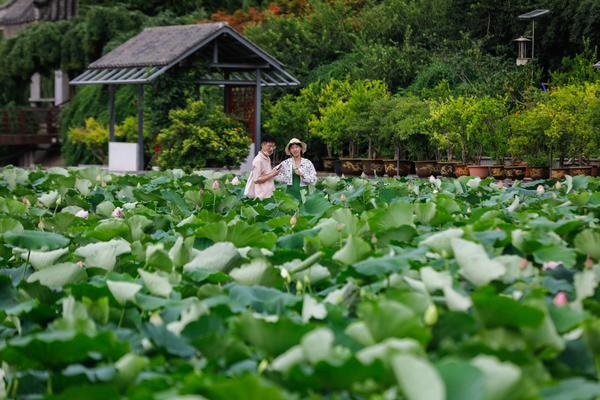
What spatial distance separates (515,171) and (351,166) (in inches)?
183

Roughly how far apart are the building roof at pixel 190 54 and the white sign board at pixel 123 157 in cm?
141

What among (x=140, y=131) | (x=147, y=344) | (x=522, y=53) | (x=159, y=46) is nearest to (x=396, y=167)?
(x=522, y=53)

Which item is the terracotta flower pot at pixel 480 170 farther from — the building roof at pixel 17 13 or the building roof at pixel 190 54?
the building roof at pixel 17 13

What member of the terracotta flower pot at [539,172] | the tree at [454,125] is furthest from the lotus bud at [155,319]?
the tree at [454,125]

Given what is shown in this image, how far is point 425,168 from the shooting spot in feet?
72.0

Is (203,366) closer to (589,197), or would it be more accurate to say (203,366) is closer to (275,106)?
(589,197)

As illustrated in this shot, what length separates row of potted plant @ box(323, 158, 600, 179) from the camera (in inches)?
775

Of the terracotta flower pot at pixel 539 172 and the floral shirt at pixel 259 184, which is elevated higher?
the floral shirt at pixel 259 184

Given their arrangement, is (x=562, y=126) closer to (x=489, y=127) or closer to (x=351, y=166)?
(x=489, y=127)

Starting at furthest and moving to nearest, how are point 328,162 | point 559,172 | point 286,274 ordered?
point 328,162 < point 559,172 < point 286,274

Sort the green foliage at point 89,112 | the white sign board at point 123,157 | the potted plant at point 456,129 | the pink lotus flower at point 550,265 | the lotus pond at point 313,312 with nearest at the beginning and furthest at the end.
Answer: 1. the lotus pond at point 313,312
2. the pink lotus flower at point 550,265
3. the potted plant at point 456,129
4. the white sign board at point 123,157
5. the green foliage at point 89,112

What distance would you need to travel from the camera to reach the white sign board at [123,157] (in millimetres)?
24953

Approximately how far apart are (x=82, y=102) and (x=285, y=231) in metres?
28.7

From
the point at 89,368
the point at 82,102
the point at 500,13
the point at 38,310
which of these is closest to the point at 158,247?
the point at 38,310
